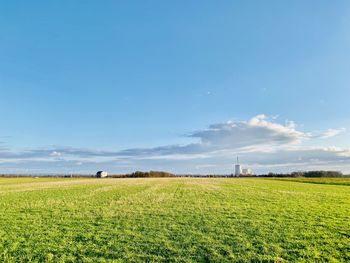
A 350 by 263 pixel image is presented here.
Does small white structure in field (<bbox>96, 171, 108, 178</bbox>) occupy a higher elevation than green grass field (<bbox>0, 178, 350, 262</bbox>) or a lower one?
higher

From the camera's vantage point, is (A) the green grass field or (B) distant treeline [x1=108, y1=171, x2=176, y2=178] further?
(B) distant treeline [x1=108, y1=171, x2=176, y2=178]

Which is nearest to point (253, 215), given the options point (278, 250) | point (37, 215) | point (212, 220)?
point (212, 220)

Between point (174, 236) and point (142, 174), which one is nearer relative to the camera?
point (174, 236)

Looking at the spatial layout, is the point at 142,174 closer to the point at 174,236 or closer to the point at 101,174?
the point at 101,174

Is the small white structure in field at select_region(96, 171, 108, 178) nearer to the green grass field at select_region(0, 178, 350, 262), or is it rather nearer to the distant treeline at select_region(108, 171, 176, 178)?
the distant treeline at select_region(108, 171, 176, 178)

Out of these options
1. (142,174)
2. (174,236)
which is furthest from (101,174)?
(174,236)

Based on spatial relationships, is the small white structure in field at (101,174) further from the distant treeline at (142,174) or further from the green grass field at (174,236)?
the green grass field at (174,236)

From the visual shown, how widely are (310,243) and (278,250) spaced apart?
1.96 metres

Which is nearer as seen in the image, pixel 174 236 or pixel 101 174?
pixel 174 236

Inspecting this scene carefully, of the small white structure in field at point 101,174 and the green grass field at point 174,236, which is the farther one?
the small white structure in field at point 101,174

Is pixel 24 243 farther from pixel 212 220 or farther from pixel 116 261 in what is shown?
pixel 212 220

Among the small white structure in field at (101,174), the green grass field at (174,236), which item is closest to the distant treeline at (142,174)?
the small white structure in field at (101,174)

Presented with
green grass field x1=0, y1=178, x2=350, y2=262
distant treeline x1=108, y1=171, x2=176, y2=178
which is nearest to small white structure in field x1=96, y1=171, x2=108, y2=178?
distant treeline x1=108, y1=171, x2=176, y2=178

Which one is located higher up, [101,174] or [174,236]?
[101,174]
